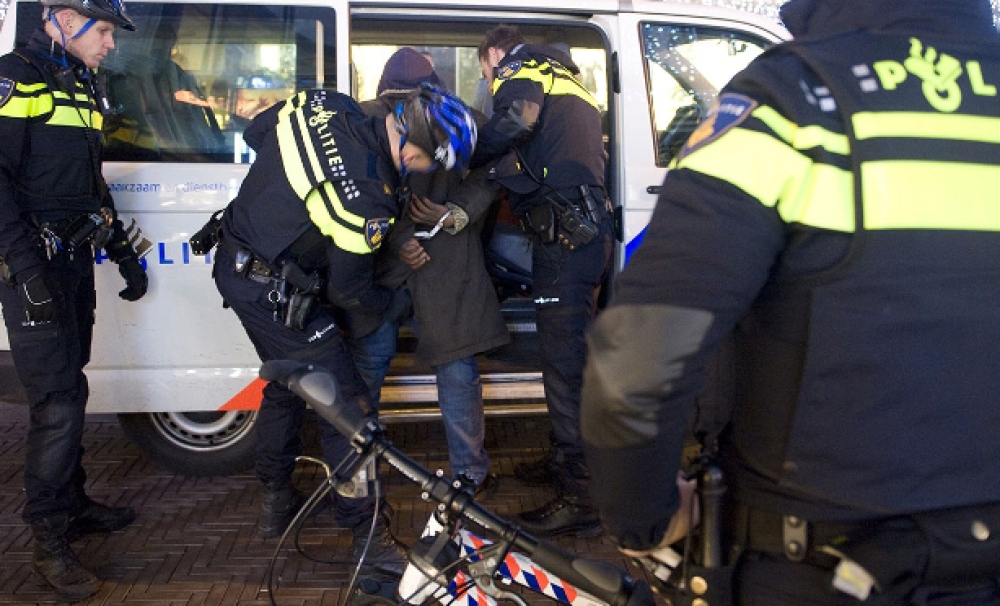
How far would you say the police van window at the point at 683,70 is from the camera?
3.96 meters

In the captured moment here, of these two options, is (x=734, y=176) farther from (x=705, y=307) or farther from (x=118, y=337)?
(x=118, y=337)

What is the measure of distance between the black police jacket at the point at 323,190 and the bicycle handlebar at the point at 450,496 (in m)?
1.10

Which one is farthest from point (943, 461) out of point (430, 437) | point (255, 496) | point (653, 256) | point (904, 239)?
point (430, 437)

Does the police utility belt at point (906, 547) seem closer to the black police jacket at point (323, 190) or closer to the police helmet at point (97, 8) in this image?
the black police jacket at point (323, 190)

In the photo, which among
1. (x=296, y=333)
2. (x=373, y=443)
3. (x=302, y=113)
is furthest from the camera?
(x=296, y=333)

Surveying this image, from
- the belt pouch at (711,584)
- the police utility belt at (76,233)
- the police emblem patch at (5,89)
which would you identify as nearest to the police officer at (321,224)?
the police utility belt at (76,233)

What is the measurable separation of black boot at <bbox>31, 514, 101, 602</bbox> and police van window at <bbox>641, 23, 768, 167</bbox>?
9.46ft

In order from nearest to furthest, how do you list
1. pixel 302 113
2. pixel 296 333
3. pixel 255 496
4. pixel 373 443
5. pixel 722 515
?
pixel 722 515 < pixel 373 443 < pixel 302 113 < pixel 296 333 < pixel 255 496

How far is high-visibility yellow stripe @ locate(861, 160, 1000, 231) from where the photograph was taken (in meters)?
1.21

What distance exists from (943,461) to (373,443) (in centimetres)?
100

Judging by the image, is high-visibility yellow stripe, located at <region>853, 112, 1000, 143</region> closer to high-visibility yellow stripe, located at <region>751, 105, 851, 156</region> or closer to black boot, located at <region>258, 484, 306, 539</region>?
high-visibility yellow stripe, located at <region>751, 105, 851, 156</region>

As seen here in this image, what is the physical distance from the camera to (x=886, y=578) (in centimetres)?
124

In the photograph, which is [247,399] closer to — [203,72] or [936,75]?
[203,72]

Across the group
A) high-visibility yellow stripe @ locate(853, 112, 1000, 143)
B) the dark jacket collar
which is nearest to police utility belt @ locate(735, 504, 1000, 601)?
high-visibility yellow stripe @ locate(853, 112, 1000, 143)
